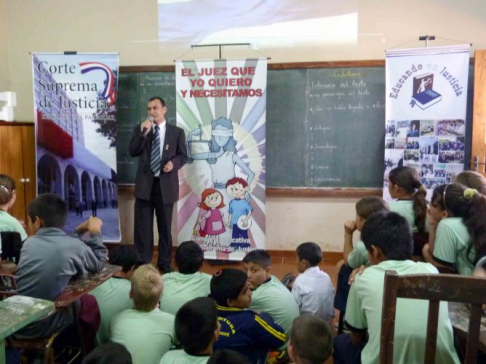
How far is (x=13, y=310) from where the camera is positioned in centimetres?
136

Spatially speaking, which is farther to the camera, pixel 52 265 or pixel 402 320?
pixel 52 265

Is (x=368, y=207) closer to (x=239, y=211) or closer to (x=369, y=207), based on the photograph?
(x=369, y=207)

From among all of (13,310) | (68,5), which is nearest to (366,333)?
(13,310)

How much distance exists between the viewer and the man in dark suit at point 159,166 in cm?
383

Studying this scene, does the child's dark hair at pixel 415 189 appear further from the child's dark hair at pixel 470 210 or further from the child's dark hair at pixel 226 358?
the child's dark hair at pixel 226 358

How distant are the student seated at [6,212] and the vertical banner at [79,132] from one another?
1534 millimetres

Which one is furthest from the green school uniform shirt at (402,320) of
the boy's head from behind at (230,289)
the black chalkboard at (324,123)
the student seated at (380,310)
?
the black chalkboard at (324,123)

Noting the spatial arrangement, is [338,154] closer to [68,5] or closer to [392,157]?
[392,157]

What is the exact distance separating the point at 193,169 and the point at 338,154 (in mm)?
1361

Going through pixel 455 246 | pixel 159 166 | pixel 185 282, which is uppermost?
pixel 159 166

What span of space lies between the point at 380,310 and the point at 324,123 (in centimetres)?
290

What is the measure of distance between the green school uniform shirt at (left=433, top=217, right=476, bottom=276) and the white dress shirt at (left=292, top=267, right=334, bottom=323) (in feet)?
2.05

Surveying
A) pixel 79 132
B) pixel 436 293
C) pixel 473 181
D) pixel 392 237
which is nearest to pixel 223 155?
pixel 79 132

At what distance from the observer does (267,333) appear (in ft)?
5.79
